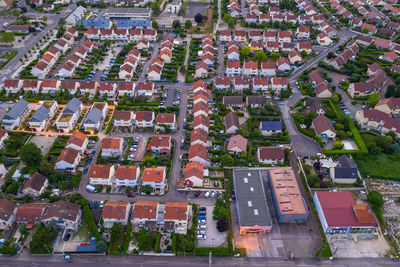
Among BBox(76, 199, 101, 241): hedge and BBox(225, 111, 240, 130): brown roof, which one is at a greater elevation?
BBox(225, 111, 240, 130): brown roof

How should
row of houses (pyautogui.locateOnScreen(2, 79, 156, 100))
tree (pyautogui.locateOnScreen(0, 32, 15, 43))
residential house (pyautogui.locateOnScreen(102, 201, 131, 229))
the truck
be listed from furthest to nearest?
tree (pyautogui.locateOnScreen(0, 32, 15, 43))
row of houses (pyautogui.locateOnScreen(2, 79, 156, 100))
the truck
residential house (pyautogui.locateOnScreen(102, 201, 131, 229))

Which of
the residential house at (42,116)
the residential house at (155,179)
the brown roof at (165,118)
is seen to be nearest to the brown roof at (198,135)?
the brown roof at (165,118)

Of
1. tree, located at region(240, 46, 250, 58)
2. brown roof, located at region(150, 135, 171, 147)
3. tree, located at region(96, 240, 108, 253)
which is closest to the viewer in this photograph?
tree, located at region(96, 240, 108, 253)

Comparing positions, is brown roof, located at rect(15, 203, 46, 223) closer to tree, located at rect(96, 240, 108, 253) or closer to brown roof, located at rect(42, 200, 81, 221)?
brown roof, located at rect(42, 200, 81, 221)

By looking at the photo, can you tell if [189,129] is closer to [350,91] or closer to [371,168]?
[371,168]

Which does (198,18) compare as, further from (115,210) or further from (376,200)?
(376,200)

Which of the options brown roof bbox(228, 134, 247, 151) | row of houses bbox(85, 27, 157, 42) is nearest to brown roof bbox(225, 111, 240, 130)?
brown roof bbox(228, 134, 247, 151)
